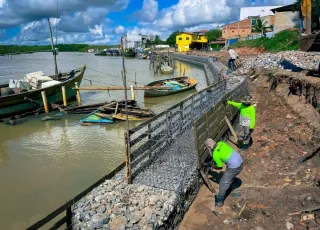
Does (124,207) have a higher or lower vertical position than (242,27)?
lower

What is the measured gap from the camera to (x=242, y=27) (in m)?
69.3

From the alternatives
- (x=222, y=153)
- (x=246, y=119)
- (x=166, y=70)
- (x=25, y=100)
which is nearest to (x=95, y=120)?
Answer: (x=25, y=100)

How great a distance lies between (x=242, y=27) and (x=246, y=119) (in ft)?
222

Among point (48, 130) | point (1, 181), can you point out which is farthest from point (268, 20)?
point (1, 181)

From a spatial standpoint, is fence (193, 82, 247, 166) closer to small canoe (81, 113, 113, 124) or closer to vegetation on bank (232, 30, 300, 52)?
small canoe (81, 113, 113, 124)

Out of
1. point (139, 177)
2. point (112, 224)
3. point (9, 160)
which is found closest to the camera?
point (112, 224)

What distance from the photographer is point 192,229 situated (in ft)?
16.7

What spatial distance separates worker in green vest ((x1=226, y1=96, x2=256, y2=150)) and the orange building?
60.2m

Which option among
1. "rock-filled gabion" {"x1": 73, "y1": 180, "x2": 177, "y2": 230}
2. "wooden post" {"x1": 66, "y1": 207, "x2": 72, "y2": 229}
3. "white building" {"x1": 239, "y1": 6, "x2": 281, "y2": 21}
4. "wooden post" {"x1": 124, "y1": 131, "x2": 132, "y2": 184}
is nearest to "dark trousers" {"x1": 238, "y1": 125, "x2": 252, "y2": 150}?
"rock-filled gabion" {"x1": 73, "y1": 180, "x2": 177, "y2": 230}

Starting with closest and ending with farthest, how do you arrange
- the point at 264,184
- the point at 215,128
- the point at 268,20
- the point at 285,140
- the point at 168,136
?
the point at 264,184 < the point at 168,136 < the point at 215,128 < the point at 285,140 < the point at 268,20

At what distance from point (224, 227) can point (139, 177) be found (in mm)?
1942

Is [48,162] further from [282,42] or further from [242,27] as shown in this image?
[242,27]

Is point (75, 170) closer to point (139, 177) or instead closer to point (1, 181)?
point (1, 181)

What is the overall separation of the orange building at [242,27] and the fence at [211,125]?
58.8 m
